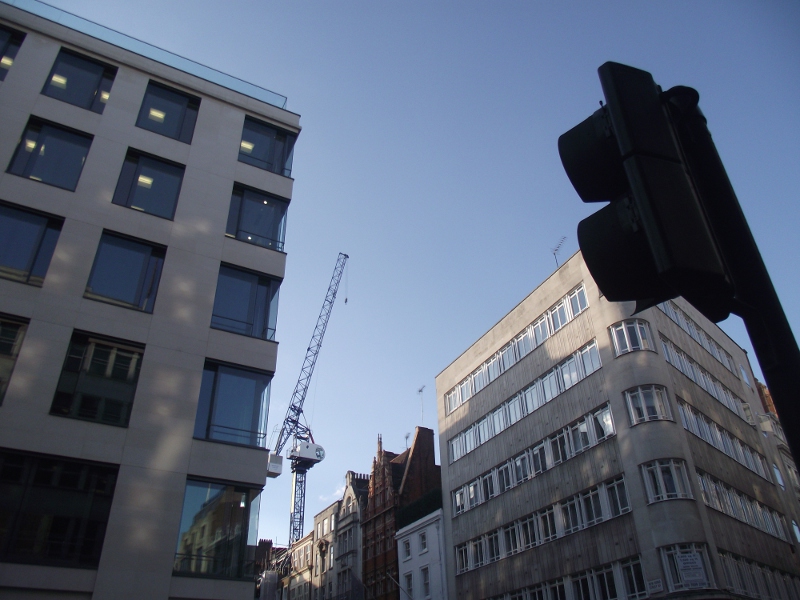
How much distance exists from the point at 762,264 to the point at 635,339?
118ft

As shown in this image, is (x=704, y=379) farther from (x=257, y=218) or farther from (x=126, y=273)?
(x=126, y=273)

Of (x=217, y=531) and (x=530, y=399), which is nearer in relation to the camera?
(x=217, y=531)

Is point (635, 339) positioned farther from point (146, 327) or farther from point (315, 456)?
point (315, 456)

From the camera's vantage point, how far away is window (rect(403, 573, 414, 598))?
54281mm

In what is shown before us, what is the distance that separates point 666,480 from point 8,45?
35.8 metres

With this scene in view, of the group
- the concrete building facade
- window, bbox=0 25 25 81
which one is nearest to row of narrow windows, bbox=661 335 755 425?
the concrete building facade

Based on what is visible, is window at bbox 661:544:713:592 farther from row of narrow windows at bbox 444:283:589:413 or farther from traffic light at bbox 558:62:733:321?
traffic light at bbox 558:62:733:321

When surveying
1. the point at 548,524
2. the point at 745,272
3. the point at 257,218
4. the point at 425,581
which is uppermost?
the point at 257,218

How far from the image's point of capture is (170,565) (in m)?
18.0

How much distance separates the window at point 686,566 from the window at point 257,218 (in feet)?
77.3

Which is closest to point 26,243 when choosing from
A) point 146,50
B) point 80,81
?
point 80,81

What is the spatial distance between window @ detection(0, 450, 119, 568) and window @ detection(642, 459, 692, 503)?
2576 centimetres

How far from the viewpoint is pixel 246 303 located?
23.6m

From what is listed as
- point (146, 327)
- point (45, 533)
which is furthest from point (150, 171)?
point (45, 533)
